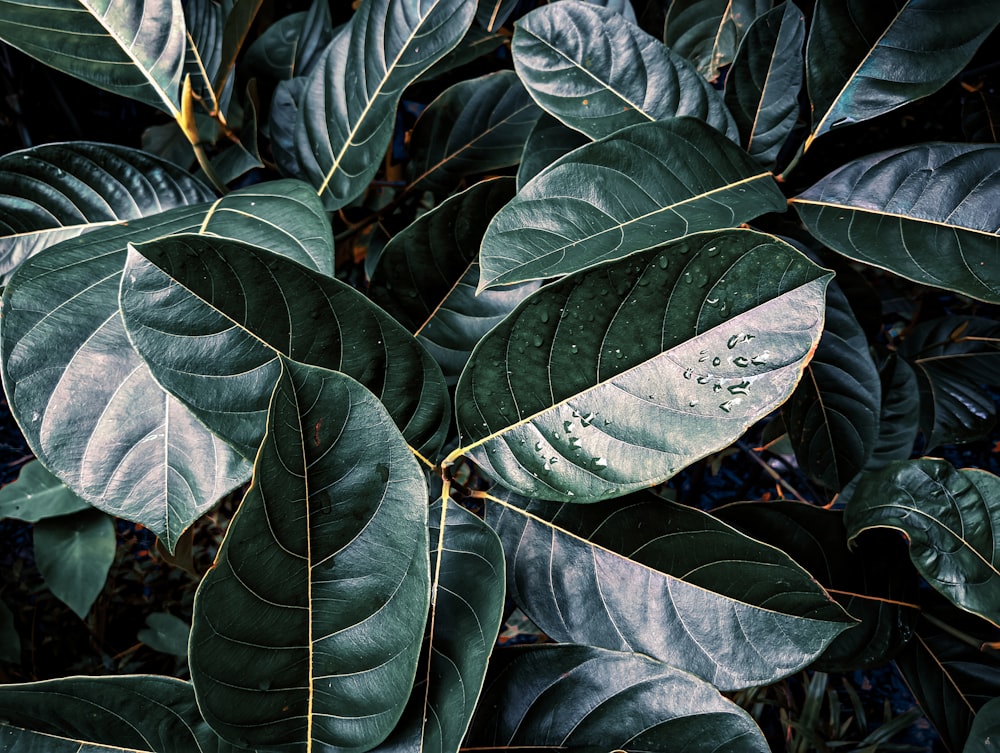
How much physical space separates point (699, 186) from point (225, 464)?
1.42 feet

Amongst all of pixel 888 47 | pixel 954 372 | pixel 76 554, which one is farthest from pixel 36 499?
pixel 954 372

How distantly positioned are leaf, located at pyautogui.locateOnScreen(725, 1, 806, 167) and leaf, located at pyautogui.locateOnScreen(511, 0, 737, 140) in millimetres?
45

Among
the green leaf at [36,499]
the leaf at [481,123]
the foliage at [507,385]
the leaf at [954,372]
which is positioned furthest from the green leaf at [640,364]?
the green leaf at [36,499]

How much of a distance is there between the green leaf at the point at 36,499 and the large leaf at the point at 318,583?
37.6 inches

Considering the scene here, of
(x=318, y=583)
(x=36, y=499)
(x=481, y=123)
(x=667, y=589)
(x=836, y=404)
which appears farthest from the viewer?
(x=36, y=499)

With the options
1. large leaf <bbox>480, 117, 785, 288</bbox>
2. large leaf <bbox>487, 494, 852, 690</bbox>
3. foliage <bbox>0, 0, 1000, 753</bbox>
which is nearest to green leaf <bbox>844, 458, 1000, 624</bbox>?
foliage <bbox>0, 0, 1000, 753</bbox>

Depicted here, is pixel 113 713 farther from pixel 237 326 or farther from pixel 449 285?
pixel 449 285

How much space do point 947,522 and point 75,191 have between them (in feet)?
2.88

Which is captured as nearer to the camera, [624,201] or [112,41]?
[624,201]

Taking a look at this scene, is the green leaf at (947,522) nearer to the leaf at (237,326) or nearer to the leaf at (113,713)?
the leaf at (237,326)

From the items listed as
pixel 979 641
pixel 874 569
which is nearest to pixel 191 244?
pixel 874 569

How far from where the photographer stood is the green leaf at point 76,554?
1.21 m

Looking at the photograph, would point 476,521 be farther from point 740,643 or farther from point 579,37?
point 579,37

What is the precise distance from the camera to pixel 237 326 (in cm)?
44
